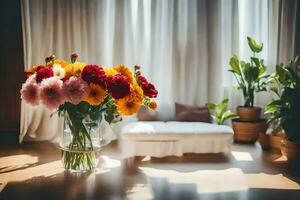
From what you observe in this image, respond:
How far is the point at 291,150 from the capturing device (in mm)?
3525

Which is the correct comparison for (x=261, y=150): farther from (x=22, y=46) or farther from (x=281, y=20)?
(x=22, y=46)

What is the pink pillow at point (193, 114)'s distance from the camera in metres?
4.33

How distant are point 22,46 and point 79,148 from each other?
273 centimetres

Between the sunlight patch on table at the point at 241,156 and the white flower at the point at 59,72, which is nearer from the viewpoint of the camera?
the white flower at the point at 59,72

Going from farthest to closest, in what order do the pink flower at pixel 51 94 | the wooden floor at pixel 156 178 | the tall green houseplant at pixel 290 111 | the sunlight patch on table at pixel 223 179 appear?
1. the tall green houseplant at pixel 290 111
2. the sunlight patch on table at pixel 223 179
3. the wooden floor at pixel 156 178
4. the pink flower at pixel 51 94

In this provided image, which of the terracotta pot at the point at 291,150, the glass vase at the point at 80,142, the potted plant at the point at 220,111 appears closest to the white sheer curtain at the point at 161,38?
the potted plant at the point at 220,111

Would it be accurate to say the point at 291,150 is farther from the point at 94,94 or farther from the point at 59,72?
the point at 59,72

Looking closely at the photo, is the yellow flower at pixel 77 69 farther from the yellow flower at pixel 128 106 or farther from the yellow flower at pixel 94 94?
the yellow flower at pixel 128 106

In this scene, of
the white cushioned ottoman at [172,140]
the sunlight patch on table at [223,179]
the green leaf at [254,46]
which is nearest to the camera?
the sunlight patch on table at [223,179]

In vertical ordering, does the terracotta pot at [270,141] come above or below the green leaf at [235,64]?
below

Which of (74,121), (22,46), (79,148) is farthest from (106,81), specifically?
(22,46)

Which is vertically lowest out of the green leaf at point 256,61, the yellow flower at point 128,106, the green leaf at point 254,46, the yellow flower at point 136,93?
the yellow flower at point 128,106

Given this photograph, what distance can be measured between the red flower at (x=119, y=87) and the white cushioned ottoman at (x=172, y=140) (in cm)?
170

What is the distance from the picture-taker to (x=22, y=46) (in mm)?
4719
